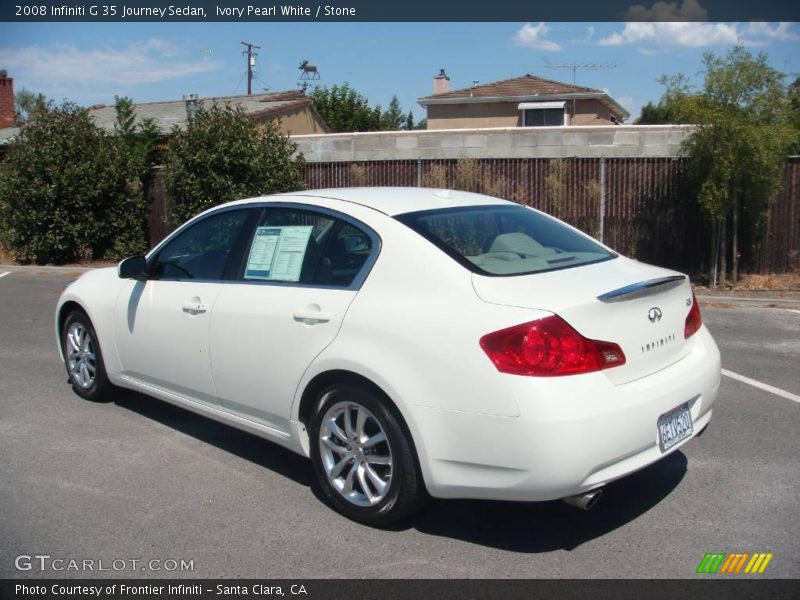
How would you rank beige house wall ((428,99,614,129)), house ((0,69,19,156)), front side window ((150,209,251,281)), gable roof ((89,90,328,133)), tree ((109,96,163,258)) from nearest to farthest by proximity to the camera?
front side window ((150,209,251,281)) < tree ((109,96,163,258)) < gable roof ((89,90,328,133)) < beige house wall ((428,99,614,129)) < house ((0,69,19,156))

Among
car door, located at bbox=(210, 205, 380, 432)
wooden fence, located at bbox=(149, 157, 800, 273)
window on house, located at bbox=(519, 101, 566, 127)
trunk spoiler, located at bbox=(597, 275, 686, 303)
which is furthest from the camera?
window on house, located at bbox=(519, 101, 566, 127)

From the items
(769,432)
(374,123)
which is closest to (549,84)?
(374,123)

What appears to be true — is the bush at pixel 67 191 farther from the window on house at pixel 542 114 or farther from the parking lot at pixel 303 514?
the window on house at pixel 542 114

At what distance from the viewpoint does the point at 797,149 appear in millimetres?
13609

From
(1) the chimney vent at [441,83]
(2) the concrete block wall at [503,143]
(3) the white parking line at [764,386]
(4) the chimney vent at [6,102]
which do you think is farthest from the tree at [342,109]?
(3) the white parking line at [764,386]

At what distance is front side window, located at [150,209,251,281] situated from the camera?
5098 millimetres

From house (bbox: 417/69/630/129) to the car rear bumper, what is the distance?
93.0 ft

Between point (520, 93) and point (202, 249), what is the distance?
2800cm

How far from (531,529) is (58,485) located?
8.90ft

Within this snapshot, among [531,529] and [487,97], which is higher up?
[487,97]

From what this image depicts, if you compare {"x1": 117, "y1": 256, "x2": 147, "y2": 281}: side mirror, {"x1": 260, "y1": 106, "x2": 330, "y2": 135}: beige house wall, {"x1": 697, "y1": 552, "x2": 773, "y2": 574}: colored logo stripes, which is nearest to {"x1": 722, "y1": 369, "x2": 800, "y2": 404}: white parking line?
{"x1": 697, "y1": 552, "x2": 773, "y2": 574}: colored logo stripes

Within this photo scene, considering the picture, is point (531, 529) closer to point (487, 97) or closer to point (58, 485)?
point (58, 485)

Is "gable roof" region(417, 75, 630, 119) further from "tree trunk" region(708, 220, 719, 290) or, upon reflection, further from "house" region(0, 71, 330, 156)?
"tree trunk" region(708, 220, 719, 290)

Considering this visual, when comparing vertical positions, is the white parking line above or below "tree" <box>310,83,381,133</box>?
below
